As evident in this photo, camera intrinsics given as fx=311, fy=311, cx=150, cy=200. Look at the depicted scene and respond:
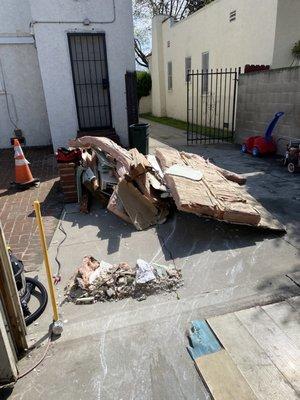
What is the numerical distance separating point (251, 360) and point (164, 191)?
9.68 feet

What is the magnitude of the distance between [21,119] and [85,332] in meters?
9.40

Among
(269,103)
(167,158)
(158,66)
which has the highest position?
(158,66)

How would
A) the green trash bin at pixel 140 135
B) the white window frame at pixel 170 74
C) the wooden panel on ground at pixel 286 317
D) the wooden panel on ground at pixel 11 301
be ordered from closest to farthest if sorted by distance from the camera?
the wooden panel on ground at pixel 11 301 < the wooden panel on ground at pixel 286 317 < the green trash bin at pixel 140 135 < the white window frame at pixel 170 74

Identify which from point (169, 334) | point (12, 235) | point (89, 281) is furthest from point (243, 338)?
point (12, 235)

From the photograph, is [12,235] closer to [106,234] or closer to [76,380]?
[106,234]

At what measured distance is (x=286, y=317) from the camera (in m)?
2.90

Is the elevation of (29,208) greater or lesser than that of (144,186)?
lesser

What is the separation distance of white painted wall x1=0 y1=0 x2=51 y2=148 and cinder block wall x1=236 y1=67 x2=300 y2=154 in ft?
21.8

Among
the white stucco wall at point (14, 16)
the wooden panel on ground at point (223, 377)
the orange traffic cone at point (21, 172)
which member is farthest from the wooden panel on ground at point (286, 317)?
the white stucco wall at point (14, 16)

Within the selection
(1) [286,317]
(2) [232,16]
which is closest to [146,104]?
(2) [232,16]

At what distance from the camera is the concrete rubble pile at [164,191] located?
166 inches

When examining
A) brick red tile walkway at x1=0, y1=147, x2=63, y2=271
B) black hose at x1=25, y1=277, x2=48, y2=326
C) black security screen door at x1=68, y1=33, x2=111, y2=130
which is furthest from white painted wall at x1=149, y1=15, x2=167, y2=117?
black hose at x1=25, y1=277, x2=48, y2=326

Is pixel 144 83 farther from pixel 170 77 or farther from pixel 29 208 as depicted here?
pixel 29 208

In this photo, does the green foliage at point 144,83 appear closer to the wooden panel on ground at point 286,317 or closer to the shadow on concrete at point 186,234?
the shadow on concrete at point 186,234
